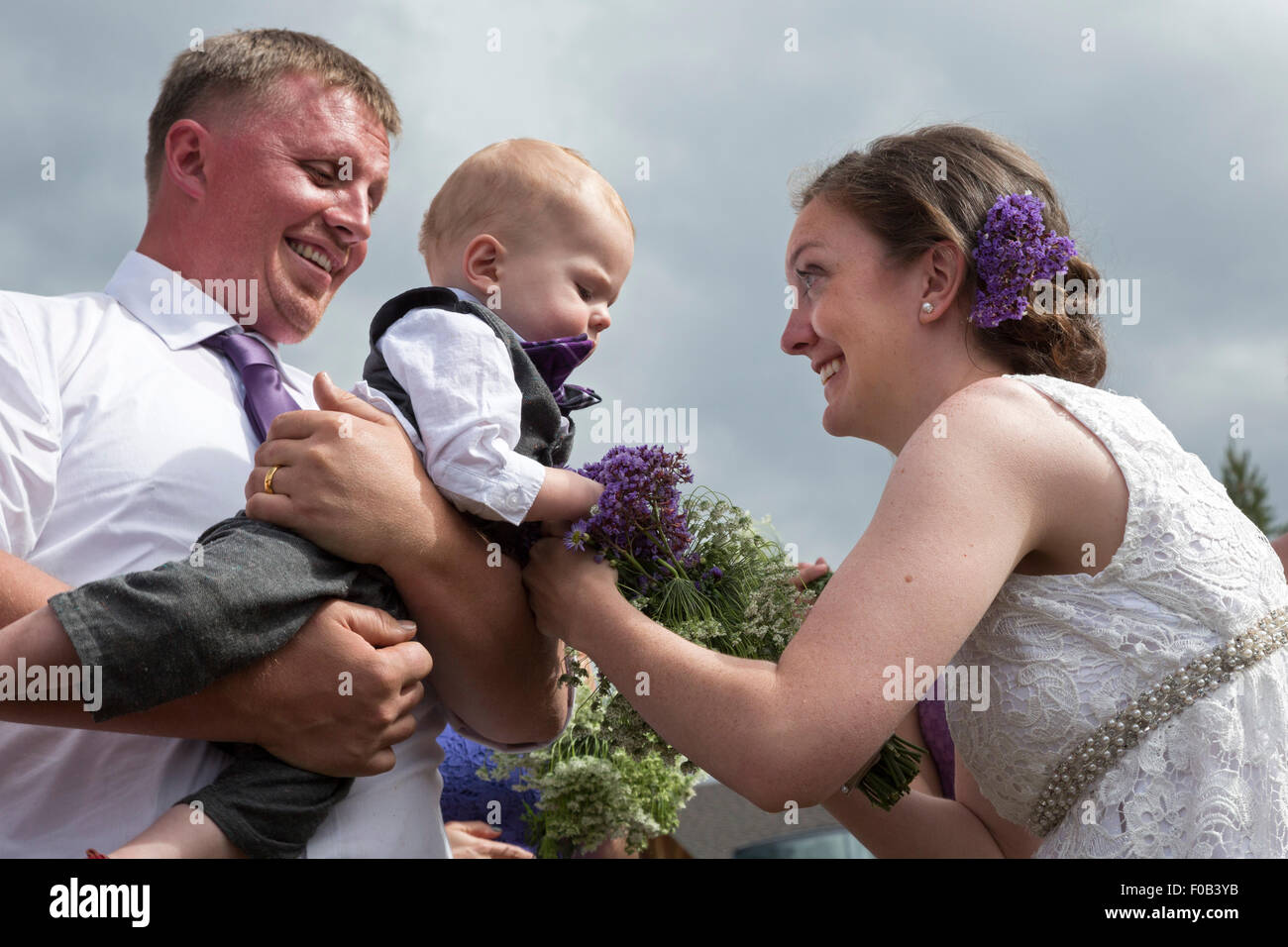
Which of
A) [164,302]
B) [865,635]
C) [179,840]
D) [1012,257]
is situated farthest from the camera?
[164,302]

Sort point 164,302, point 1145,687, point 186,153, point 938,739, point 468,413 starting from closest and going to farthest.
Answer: point 1145,687 < point 468,413 < point 164,302 < point 186,153 < point 938,739

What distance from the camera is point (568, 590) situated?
278cm

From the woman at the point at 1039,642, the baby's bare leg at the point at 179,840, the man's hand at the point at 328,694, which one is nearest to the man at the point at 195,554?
the man's hand at the point at 328,694

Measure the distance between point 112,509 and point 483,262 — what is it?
1.24 metres

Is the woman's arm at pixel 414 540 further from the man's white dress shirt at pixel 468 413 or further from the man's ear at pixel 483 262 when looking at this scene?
the man's ear at pixel 483 262

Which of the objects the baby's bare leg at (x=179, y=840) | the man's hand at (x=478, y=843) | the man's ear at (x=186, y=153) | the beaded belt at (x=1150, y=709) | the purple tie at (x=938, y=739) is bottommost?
the man's hand at (x=478, y=843)

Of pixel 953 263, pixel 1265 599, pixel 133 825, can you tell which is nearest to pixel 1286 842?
pixel 1265 599

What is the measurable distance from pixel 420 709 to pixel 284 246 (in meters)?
1.72

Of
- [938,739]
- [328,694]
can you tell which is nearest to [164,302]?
[328,694]

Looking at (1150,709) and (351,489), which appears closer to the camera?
(1150,709)

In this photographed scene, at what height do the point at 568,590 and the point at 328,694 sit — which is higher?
the point at 568,590

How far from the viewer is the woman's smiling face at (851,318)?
126 inches

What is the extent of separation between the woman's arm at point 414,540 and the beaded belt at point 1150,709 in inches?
55.0

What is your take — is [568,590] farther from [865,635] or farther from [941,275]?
[941,275]
